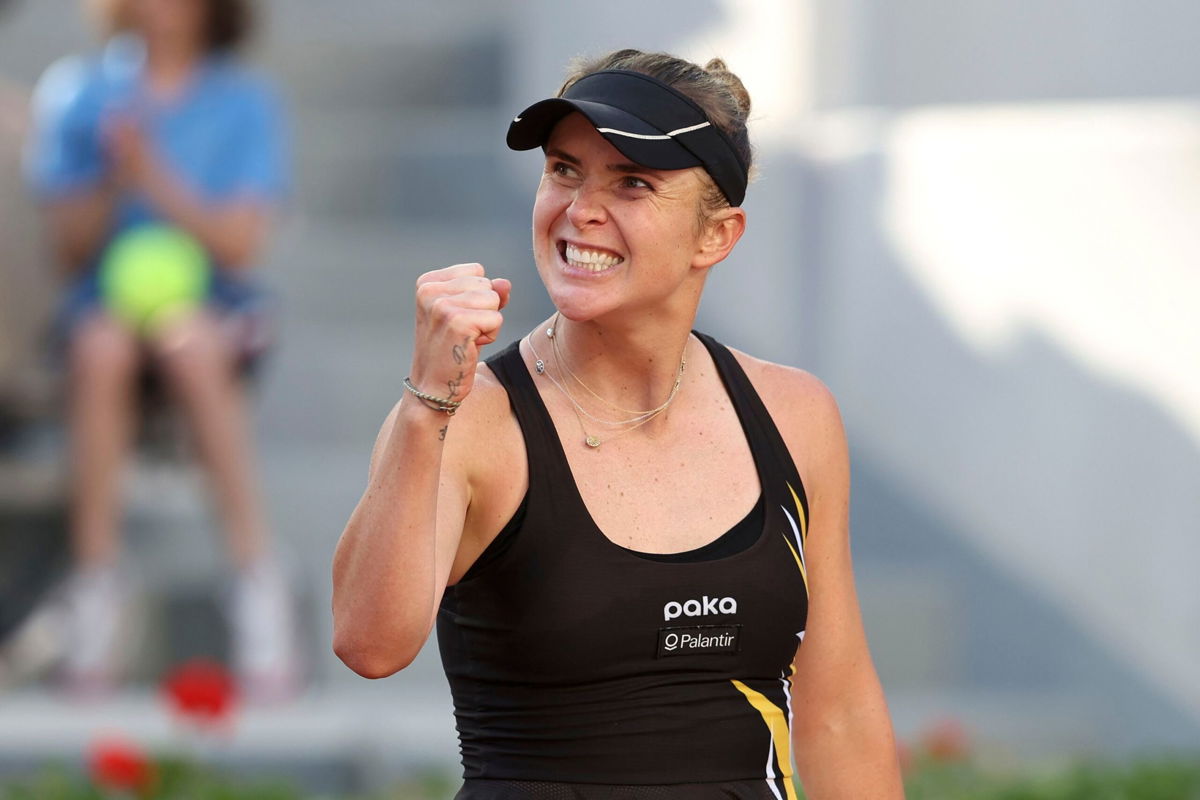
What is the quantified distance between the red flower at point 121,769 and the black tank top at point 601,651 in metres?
1.94

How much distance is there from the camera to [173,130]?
5711 mm

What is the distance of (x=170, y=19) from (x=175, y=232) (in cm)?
66

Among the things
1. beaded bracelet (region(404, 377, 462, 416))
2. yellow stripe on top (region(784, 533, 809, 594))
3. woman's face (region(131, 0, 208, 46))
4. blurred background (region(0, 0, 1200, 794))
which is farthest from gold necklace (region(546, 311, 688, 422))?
A: woman's face (region(131, 0, 208, 46))

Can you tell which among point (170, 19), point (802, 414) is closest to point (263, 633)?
point (170, 19)

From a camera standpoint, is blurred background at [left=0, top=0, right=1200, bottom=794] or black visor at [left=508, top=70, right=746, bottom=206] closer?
black visor at [left=508, top=70, right=746, bottom=206]

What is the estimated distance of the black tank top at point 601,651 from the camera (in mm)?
2312

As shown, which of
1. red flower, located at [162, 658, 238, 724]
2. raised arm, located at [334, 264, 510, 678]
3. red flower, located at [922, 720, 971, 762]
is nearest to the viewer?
raised arm, located at [334, 264, 510, 678]

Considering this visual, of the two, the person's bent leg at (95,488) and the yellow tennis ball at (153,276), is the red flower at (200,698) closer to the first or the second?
the person's bent leg at (95,488)

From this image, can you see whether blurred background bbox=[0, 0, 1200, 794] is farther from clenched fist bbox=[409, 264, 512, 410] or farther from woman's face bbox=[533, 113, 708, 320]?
clenched fist bbox=[409, 264, 512, 410]

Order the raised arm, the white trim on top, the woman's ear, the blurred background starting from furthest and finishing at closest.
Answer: the blurred background < the woman's ear < the white trim on top < the raised arm

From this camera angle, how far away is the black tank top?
231cm

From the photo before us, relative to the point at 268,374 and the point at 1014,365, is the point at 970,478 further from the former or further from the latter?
the point at 268,374

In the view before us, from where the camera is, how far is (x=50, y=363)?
5.75 meters

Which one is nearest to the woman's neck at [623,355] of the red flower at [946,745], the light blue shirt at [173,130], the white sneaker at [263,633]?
the red flower at [946,745]
